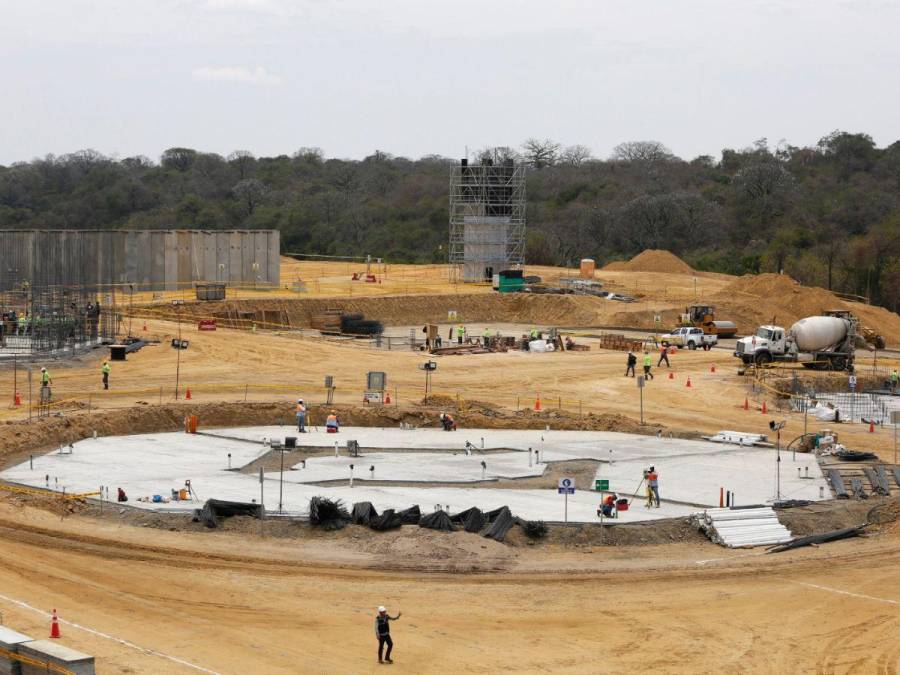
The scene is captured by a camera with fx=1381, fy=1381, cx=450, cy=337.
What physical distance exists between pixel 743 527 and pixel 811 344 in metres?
28.1

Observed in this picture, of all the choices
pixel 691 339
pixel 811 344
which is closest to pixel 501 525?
pixel 811 344

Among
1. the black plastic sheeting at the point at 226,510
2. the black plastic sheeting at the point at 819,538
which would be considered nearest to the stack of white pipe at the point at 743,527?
the black plastic sheeting at the point at 819,538

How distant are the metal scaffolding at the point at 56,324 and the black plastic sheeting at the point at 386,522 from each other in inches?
1109

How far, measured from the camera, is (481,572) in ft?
86.1

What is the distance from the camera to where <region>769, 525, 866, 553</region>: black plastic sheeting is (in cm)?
2819

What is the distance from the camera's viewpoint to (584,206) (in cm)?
12638

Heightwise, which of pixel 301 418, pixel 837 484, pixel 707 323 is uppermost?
pixel 707 323

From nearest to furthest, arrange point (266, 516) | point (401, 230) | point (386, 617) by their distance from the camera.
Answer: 1. point (386, 617)
2. point (266, 516)
3. point (401, 230)

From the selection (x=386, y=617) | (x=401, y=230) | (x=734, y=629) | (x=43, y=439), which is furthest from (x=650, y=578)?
(x=401, y=230)

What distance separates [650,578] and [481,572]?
318cm

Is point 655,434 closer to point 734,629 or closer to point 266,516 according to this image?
point 266,516

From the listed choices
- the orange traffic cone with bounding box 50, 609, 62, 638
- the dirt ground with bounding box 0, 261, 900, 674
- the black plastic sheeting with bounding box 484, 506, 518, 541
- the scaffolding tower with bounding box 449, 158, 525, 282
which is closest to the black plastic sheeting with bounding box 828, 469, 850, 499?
the dirt ground with bounding box 0, 261, 900, 674

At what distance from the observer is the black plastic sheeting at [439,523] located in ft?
92.6

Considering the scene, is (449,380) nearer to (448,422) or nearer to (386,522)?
(448,422)
